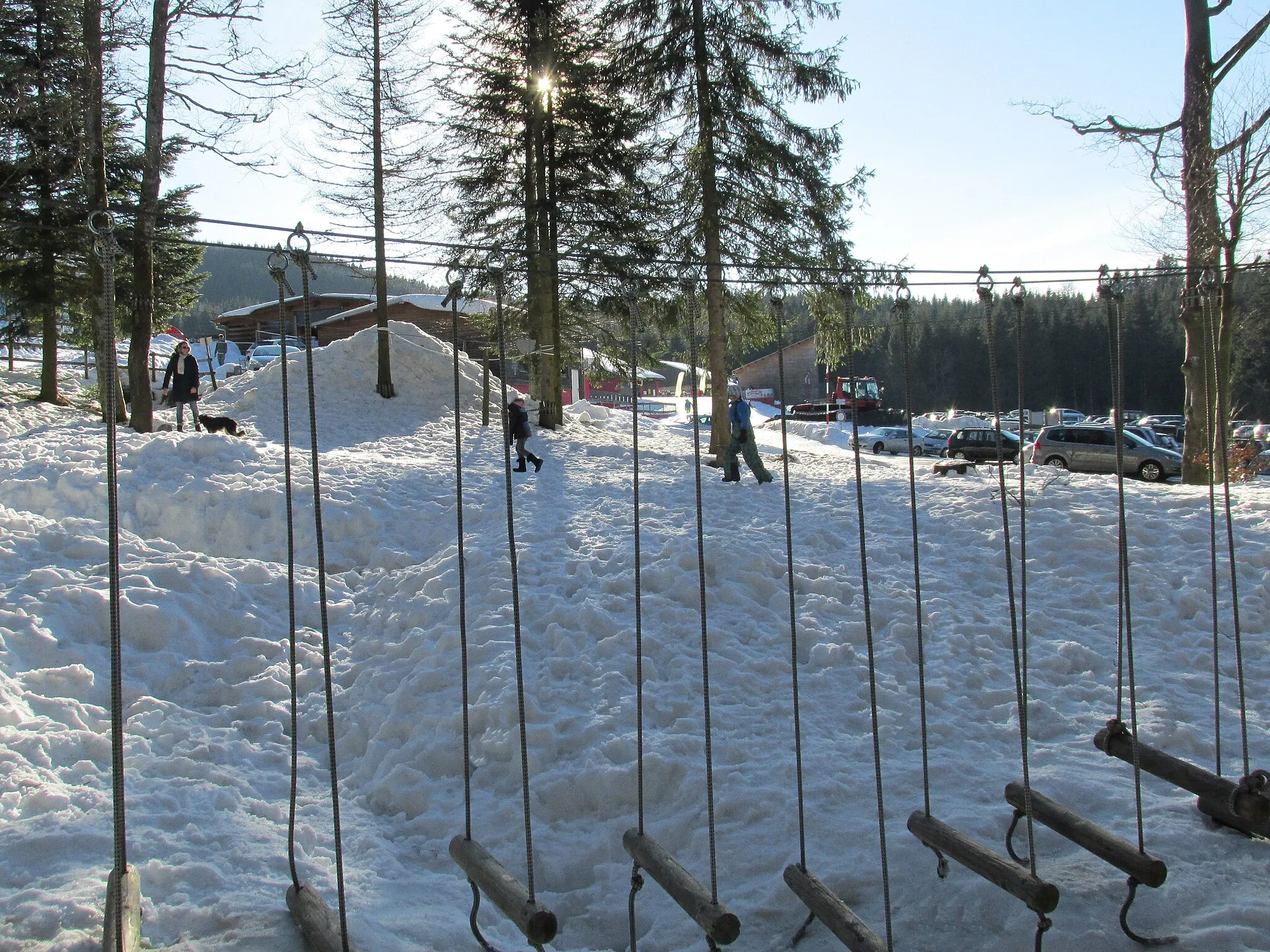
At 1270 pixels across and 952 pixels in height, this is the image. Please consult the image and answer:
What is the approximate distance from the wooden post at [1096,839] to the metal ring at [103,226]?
4.70 metres

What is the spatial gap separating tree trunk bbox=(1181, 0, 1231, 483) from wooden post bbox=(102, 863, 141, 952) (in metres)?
12.5

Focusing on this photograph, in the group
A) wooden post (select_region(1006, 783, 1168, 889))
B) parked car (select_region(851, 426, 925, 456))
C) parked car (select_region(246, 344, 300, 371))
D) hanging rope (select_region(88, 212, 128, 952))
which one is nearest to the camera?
hanging rope (select_region(88, 212, 128, 952))

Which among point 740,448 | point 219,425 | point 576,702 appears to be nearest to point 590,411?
point 219,425

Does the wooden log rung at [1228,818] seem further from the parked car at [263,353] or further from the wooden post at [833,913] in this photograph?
the parked car at [263,353]

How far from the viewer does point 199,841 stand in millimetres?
4438

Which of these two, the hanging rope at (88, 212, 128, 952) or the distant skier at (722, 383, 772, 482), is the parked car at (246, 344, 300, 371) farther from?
the hanging rope at (88, 212, 128, 952)

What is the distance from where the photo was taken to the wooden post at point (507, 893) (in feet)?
10.6

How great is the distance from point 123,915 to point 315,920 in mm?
739

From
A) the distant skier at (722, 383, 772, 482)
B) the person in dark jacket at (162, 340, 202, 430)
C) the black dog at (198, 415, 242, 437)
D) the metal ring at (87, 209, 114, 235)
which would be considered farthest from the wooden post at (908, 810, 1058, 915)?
the person in dark jacket at (162, 340, 202, 430)

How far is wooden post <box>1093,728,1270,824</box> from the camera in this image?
169 inches

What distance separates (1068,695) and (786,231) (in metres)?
11.1

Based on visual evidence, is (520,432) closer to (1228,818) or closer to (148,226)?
(148,226)

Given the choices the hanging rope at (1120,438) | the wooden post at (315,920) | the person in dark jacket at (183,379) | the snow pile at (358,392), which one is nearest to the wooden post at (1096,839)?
the hanging rope at (1120,438)

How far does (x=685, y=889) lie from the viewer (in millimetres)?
3498
